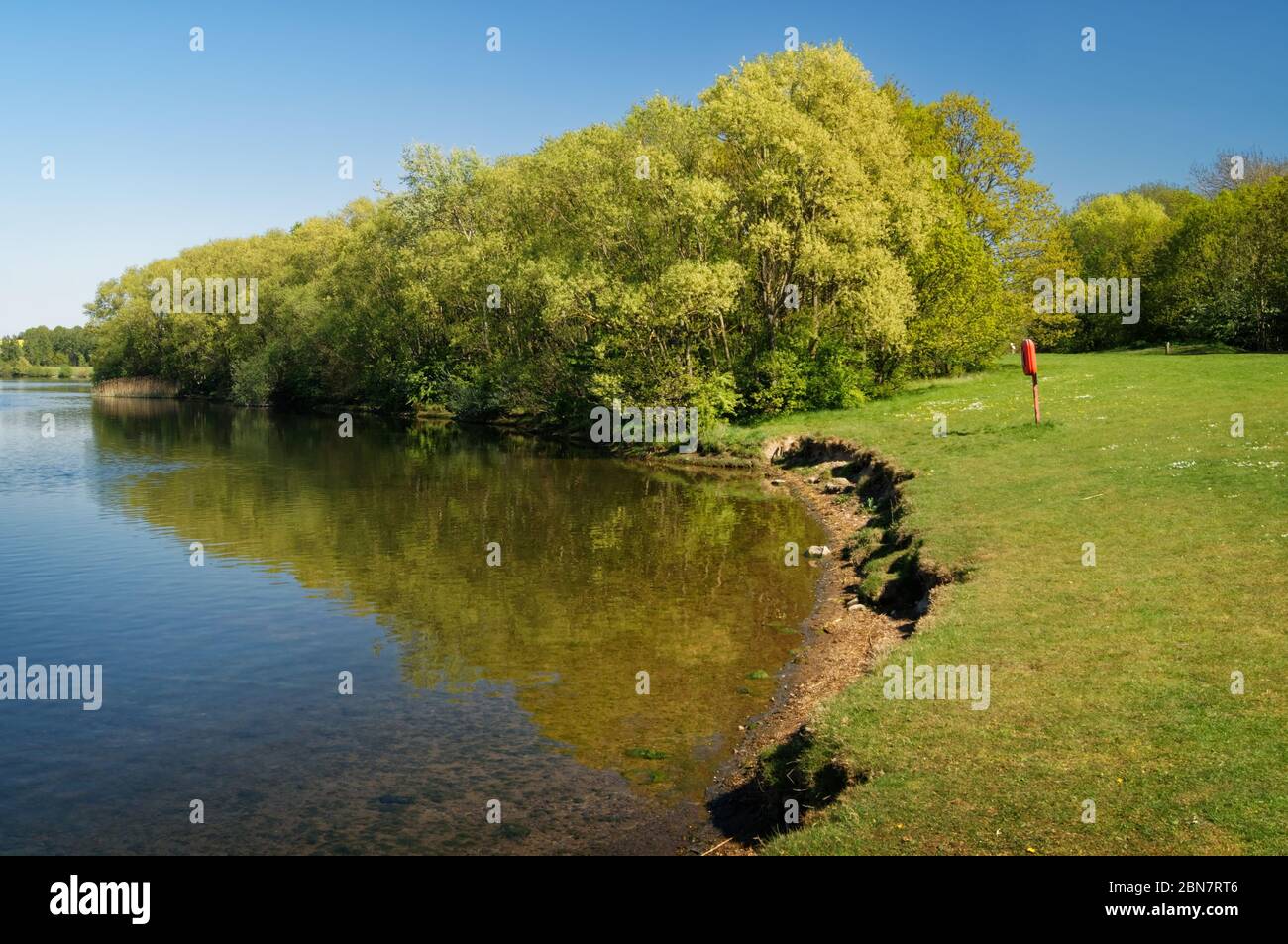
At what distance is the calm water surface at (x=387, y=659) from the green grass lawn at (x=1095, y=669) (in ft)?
11.1

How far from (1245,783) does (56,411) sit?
11431 cm

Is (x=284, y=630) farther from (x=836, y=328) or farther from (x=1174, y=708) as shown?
(x=836, y=328)

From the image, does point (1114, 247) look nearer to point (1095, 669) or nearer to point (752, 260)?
point (752, 260)

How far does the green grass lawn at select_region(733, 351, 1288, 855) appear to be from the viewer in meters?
9.40

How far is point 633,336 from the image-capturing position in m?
53.6

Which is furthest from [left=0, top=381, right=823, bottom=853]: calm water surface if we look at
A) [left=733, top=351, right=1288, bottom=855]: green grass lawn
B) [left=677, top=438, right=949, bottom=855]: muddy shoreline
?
[left=733, top=351, right=1288, bottom=855]: green grass lawn

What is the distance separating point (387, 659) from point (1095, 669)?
13636 mm

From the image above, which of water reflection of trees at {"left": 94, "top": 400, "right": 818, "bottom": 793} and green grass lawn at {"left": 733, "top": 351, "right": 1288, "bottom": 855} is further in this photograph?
water reflection of trees at {"left": 94, "top": 400, "right": 818, "bottom": 793}

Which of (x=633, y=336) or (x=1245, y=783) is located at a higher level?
(x=633, y=336)

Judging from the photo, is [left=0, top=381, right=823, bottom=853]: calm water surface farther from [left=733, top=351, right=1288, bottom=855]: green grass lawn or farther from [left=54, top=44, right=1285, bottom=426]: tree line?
[left=54, top=44, right=1285, bottom=426]: tree line

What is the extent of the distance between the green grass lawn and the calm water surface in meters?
3.40

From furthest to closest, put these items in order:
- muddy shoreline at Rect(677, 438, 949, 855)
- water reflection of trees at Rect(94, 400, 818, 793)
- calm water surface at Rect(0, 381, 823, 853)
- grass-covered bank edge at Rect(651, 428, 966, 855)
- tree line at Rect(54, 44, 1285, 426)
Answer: tree line at Rect(54, 44, 1285, 426) < water reflection of trees at Rect(94, 400, 818, 793) < calm water surface at Rect(0, 381, 823, 853) < muddy shoreline at Rect(677, 438, 949, 855) < grass-covered bank edge at Rect(651, 428, 966, 855)
